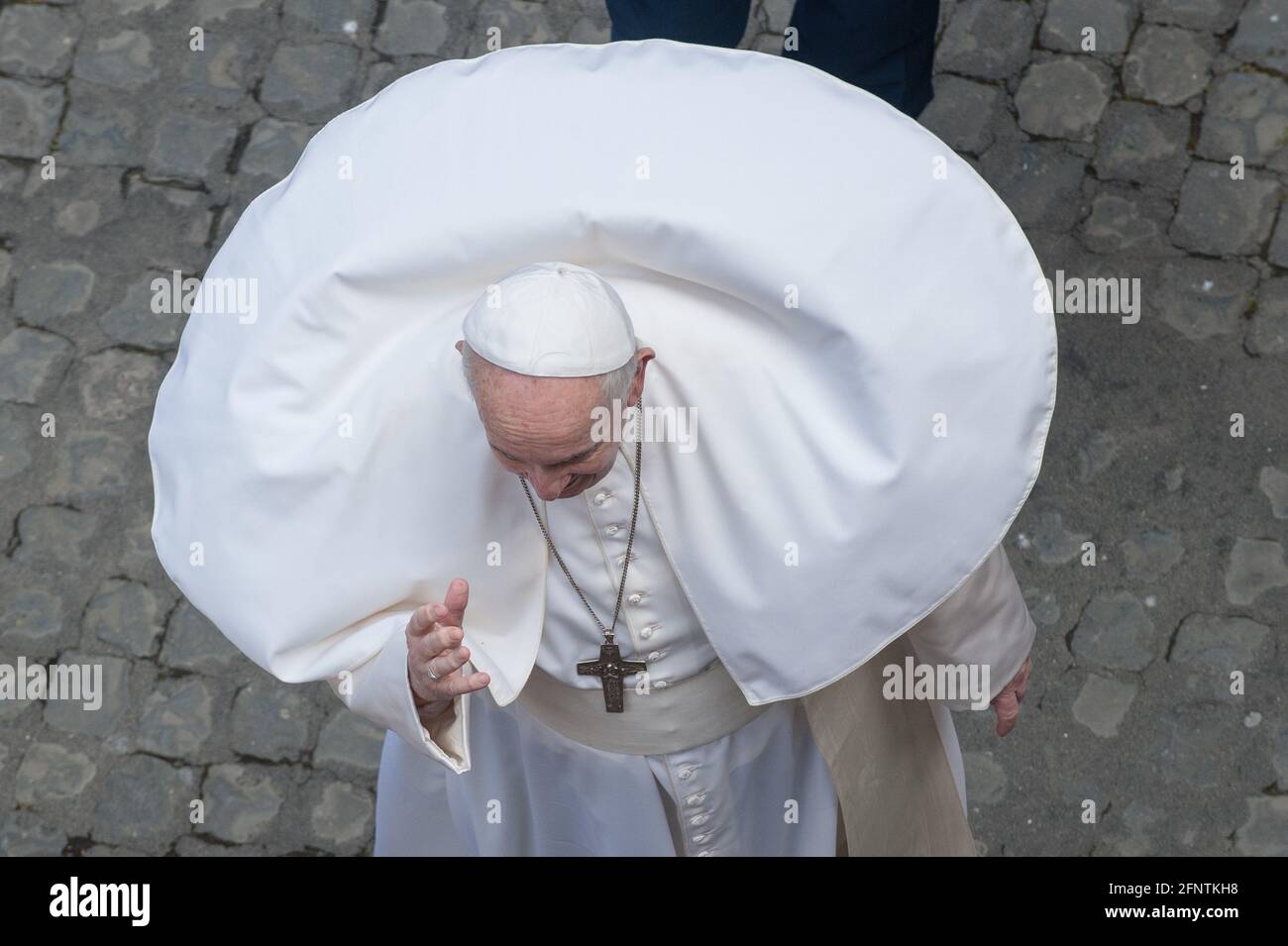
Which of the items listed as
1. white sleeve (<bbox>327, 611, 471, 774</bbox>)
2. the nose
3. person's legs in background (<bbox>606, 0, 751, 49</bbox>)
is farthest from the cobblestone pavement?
the nose

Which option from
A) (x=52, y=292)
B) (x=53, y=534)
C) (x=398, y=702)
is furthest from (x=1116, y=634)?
(x=52, y=292)

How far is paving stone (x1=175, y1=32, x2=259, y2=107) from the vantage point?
17.9 feet

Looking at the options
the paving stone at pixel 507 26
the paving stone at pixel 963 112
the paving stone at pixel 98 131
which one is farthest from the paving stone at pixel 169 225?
the paving stone at pixel 963 112

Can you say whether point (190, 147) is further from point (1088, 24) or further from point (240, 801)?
point (1088, 24)

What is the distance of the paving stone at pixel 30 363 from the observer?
4.97 metres

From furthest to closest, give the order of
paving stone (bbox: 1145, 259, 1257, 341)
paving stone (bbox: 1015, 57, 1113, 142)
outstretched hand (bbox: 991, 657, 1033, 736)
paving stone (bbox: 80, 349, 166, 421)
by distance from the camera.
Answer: paving stone (bbox: 1015, 57, 1113, 142)
paving stone (bbox: 80, 349, 166, 421)
paving stone (bbox: 1145, 259, 1257, 341)
outstretched hand (bbox: 991, 657, 1033, 736)

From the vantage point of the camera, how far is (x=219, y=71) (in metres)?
5.50

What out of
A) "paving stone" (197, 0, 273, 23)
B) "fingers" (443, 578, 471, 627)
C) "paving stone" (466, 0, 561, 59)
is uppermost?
"paving stone" (197, 0, 273, 23)

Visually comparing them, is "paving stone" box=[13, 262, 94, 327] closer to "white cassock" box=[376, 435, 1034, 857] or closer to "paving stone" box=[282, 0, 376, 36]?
"paving stone" box=[282, 0, 376, 36]

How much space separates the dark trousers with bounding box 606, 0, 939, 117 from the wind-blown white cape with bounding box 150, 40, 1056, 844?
1509 millimetres

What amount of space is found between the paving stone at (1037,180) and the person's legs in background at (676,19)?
4.12ft

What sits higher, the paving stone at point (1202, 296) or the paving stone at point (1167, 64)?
the paving stone at point (1167, 64)

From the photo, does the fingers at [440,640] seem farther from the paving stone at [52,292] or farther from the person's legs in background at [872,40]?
the paving stone at [52,292]
